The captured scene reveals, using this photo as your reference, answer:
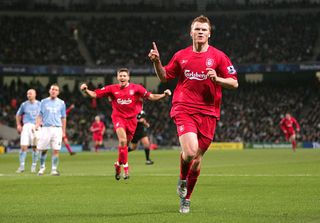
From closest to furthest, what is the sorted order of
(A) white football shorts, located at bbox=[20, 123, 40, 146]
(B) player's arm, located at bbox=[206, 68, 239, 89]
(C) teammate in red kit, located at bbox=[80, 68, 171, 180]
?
(B) player's arm, located at bbox=[206, 68, 239, 89] → (C) teammate in red kit, located at bbox=[80, 68, 171, 180] → (A) white football shorts, located at bbox=[20, 123, 40, 146]

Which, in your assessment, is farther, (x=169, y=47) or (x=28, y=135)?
(x=169, y=47)

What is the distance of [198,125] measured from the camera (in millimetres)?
10352

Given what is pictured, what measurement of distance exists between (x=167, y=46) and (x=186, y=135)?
2109 inches

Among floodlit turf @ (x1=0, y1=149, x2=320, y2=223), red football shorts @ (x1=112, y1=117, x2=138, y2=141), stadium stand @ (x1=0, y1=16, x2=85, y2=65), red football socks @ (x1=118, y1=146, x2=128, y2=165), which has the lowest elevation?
floodlit turf @ (x1=0, y1=149, x2=320, y2=223)

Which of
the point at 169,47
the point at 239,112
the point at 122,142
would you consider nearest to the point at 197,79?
the point at 122,142

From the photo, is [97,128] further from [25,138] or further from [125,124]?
[125,124]

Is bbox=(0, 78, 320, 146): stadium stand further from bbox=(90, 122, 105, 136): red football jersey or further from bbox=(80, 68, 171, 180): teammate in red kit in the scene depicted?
bbox=(80, 68, 171, 180): teammate in red kit

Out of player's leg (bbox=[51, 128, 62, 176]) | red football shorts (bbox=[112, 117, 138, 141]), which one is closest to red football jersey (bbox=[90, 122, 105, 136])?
player's leg (bbox=[51, 128, 62, 176])

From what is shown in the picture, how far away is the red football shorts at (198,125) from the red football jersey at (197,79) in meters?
0.08

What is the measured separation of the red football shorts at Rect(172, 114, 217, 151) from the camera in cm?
1016

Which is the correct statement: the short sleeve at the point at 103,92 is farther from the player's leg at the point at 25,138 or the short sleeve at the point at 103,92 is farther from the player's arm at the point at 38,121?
the player's leg at the point at 25,138

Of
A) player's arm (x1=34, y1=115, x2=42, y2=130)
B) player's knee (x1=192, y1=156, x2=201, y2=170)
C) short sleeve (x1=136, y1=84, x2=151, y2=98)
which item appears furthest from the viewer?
player's arm (x1=34, y1=115, x2=42, y2=130)

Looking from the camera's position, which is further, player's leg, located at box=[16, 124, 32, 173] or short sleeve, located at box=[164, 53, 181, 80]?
player's leg, located at box=[16, 124, 32, 173]

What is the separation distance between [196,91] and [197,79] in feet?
0.60
